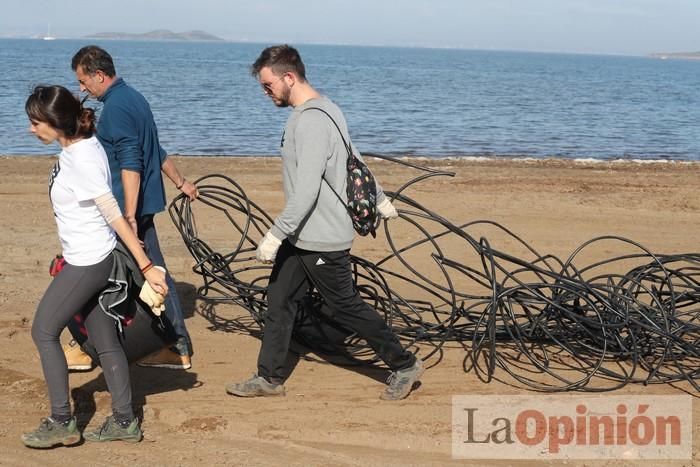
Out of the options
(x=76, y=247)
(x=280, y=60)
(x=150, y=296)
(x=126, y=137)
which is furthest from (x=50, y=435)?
(x=280, y=60)

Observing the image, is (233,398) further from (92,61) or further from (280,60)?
(92,61)

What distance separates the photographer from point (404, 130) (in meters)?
26.2

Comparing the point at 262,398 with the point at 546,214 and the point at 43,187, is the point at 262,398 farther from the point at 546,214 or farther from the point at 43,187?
the point at 43,187

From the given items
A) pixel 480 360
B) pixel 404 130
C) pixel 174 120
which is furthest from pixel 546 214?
pixel 174 120

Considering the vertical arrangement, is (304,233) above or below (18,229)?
above

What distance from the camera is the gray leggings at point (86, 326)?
4.12 m

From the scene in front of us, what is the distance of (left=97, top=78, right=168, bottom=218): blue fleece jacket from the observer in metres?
5.03

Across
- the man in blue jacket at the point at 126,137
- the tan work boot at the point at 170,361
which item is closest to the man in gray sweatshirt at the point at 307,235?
the tan work boot at the point at 170,361

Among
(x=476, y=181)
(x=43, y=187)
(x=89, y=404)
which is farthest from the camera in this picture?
(x=476, y=181)

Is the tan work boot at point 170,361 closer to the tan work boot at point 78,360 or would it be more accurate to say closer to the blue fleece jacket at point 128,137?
the tan work boot at point 78,360

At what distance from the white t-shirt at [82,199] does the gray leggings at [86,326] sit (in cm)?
7

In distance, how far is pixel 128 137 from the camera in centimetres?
504

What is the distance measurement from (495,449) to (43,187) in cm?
889

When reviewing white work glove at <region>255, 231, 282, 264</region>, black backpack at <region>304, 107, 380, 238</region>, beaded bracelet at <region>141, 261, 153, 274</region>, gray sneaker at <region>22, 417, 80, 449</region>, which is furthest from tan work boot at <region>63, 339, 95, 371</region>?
black backpack at <region>304, 107, 380, 238</region>
